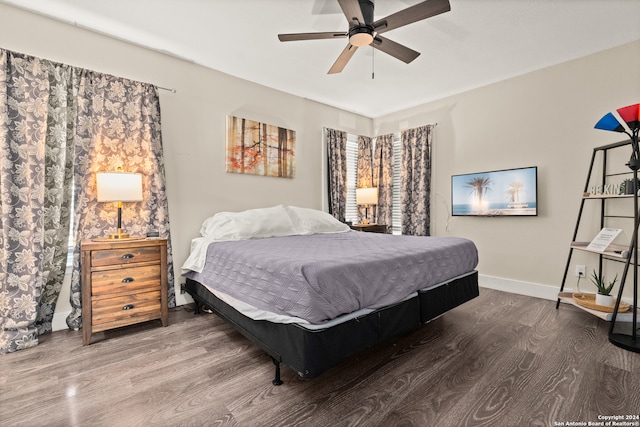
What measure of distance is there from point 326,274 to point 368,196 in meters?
3.21

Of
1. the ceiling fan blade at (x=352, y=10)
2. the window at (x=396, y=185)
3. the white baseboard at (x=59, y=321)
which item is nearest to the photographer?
the ceiling fan blade at (x=352, y=10)

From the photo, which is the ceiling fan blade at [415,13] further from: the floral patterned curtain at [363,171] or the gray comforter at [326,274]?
the floral patterned curtain at [363,171]

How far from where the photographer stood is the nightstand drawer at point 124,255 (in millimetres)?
2312

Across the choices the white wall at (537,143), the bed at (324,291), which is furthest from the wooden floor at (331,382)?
the white wall at (537,143)

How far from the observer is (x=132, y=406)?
156cm

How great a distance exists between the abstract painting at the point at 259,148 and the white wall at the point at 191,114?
0.10m

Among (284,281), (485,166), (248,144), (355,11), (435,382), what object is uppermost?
(355,11)

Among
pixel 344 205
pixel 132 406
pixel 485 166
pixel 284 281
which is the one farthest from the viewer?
pixel 344 205

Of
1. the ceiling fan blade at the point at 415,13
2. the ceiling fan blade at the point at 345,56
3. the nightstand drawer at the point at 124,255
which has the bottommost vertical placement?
the nightstand drawer at the point at 124,255

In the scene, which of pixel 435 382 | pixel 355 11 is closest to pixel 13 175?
pixel 355 11

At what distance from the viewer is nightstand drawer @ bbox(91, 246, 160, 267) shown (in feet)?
7.59

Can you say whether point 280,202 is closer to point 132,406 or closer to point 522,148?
point 132,406

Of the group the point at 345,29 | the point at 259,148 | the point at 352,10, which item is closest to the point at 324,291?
the point at 352,10

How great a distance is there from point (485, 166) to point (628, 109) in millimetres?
1681
